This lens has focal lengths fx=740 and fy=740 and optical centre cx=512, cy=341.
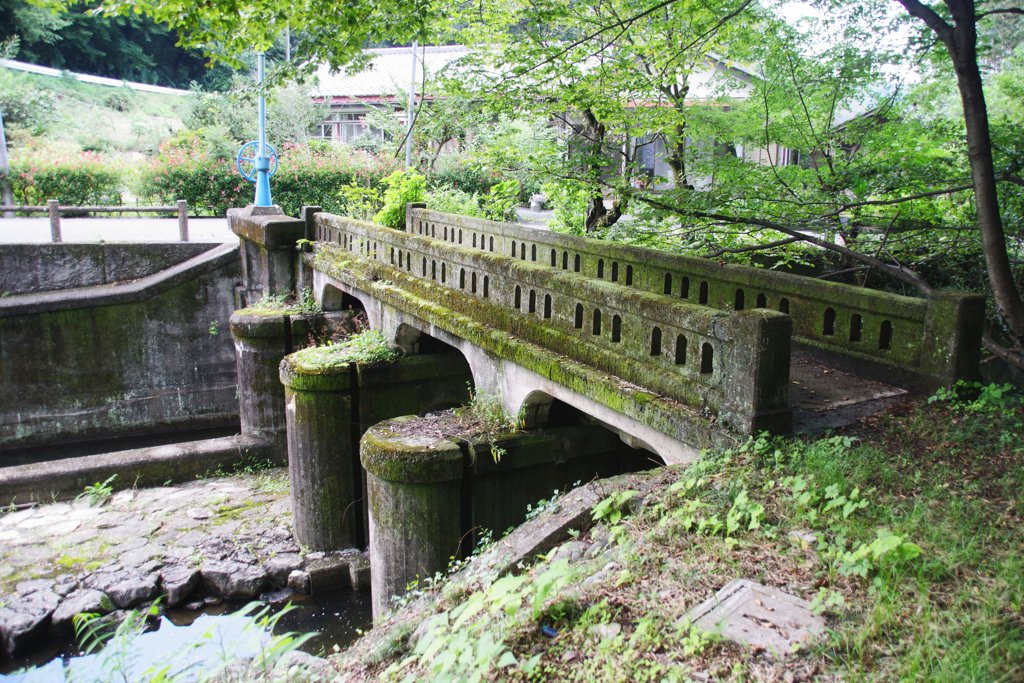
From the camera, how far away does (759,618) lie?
9.50 feet

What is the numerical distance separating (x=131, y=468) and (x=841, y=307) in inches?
388

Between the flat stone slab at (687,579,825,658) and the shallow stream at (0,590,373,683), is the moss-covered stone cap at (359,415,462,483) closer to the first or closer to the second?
the shallow stream at (0,590,373,683)

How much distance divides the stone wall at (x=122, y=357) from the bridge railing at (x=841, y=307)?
30.8 ft

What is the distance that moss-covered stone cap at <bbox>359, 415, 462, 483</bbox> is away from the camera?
6.14 meters

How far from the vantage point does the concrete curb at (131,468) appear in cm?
1023

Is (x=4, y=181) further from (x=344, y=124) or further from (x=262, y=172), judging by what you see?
(x=344, y=124)

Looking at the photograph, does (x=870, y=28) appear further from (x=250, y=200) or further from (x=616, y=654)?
(x=250, y=200)

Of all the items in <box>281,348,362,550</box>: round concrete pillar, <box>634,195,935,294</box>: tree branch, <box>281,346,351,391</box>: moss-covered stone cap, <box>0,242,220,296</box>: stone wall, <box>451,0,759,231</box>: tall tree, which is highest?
<box>451,0,759,231</box>: tall tree

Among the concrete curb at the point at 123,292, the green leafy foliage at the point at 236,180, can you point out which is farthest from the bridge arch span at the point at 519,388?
the green leafy foliage at the point at 236,180

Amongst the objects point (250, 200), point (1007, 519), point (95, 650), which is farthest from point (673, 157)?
point (250, 200)

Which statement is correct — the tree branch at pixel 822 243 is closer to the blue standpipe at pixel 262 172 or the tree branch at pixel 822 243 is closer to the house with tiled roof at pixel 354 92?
the blue standpipe at pixel 262 172

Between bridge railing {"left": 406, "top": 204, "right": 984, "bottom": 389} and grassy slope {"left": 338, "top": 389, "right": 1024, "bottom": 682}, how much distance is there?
0.36 meters

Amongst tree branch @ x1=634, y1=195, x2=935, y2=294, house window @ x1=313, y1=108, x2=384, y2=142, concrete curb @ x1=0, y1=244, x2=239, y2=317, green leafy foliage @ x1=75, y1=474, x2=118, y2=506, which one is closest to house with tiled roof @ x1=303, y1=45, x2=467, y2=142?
house window @ x1=313, y1=108, x2=384, y2=142

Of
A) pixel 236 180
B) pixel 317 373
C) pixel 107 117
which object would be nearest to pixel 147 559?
pixel 317 373
